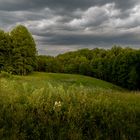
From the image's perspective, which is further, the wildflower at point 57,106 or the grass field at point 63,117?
the wildflower at point 57,106

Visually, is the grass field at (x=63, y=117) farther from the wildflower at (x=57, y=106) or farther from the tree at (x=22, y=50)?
the tree at (x=22, y=50)

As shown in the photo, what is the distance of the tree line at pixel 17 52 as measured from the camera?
7874 cm

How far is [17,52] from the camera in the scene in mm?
79750

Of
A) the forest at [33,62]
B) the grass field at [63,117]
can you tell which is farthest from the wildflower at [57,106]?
the forest at [33,62]

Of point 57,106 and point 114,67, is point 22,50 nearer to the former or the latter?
point 114,67

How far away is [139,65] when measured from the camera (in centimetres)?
8994

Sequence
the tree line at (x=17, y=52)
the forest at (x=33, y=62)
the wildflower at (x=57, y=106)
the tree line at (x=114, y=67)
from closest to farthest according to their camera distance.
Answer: the wildflower at (x=57, y=106) → the tree line at (x=17, y=52) → the forest at (x=33, y=62) → the tree line at (x=114, y=67)

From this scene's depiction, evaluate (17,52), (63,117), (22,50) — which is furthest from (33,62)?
(63,117)

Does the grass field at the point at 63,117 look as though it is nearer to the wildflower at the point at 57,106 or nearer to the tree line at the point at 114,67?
the wildflower at the point at 57,106

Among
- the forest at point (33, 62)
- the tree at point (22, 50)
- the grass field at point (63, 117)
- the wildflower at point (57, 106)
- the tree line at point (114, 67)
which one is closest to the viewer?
the grass field at point (63, 117)

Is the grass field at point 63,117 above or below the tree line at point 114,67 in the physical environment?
above

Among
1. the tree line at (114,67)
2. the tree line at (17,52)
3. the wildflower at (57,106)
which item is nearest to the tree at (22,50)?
the tree line at (17,52)

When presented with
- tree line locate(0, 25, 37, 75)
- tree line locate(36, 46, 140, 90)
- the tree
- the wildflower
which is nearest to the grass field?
the wildflower

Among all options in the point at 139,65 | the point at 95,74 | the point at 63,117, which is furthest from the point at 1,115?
the point at 95,74
